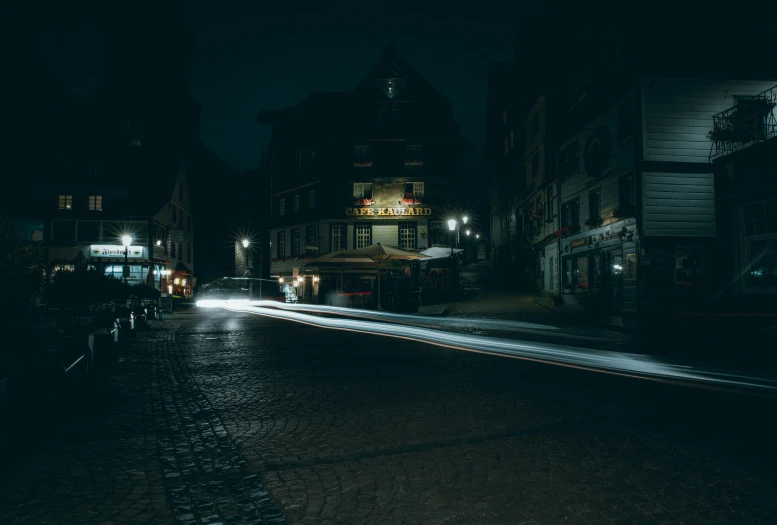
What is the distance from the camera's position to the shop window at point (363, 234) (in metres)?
44.2

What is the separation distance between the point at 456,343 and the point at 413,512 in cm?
950

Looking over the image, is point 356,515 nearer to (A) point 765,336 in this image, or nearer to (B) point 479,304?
(A) point 765,336

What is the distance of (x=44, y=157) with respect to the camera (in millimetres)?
47750

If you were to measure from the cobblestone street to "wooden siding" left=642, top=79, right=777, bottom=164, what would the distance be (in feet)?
53.6

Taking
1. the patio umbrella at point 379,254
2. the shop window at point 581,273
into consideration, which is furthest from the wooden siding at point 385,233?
the shop window at point 581,273

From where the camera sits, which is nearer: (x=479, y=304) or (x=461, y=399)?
(x=461, y=399)

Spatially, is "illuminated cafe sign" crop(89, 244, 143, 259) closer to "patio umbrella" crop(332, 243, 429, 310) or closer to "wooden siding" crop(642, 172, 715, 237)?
"patio umbrella" crop(332, 243, 429, 310)

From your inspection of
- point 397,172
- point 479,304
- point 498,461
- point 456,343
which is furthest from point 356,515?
point 397,172

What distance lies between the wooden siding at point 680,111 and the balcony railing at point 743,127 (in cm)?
65

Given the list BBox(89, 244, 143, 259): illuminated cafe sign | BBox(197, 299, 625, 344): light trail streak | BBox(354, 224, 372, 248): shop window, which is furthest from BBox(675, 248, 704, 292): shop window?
BBox(89, 244, 143, 259): illuminated cafe sign

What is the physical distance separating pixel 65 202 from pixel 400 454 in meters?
50.9

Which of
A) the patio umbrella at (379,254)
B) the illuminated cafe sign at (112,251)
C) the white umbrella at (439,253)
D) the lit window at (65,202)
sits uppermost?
the lit window at (65,202)

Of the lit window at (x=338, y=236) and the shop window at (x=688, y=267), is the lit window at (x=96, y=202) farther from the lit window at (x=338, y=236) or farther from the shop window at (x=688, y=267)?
the shop window at (x=688, y=267)

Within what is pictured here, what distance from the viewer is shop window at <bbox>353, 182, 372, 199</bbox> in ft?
145
